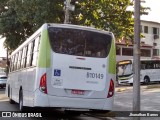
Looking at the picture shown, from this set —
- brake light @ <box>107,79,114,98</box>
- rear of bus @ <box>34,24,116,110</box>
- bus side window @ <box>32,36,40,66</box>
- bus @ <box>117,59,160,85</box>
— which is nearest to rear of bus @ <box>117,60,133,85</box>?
bus @ <box>117,59,160,85</box>

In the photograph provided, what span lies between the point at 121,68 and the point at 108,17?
16.2 metres

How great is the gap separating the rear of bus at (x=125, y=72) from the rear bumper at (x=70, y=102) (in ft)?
98.6

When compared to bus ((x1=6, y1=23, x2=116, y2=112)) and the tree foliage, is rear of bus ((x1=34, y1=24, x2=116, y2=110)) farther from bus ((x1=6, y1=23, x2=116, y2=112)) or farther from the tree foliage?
the tree foliage

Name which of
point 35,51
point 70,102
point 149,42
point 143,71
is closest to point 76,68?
point 70,102

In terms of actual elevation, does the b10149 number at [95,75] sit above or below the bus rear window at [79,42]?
below

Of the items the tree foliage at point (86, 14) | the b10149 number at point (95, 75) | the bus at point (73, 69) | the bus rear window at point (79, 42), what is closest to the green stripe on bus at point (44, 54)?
the bus at point (73, 69)

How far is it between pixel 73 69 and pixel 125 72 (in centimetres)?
3139

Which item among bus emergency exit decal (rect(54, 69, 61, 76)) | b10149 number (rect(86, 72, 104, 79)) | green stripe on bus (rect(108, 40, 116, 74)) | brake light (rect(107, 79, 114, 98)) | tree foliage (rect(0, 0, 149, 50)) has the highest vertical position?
tree foliage (rect(0, 0, 149, 50))

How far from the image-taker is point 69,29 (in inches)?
483

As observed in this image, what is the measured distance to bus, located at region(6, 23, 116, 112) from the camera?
11719mm

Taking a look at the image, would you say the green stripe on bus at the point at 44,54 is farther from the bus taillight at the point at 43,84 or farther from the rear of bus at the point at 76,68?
the bus taillight at the point at 43,84

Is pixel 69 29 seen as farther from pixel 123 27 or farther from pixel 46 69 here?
pixel 123 27

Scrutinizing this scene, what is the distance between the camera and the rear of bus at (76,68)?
11719mm

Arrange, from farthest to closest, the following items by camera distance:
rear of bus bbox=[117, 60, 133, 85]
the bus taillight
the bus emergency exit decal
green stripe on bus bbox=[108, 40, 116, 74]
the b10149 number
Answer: rear of bus bbox=[117, 60, 133, 85] → green stripe on bus bbox=[108, 40, 116, 74] → the b10149 number → the bus emergency exit decal → the bus taillight
